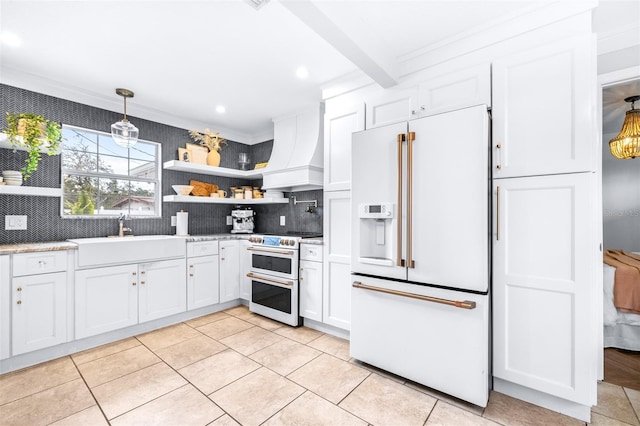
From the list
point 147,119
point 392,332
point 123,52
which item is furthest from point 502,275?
point 147,119

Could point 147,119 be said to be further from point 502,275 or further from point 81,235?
point 502,275

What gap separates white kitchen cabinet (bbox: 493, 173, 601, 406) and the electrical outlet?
4180mm

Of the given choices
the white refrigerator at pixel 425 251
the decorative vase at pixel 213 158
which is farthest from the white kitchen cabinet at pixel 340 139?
the decorative vase at pixel 213 158

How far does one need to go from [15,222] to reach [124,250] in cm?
97

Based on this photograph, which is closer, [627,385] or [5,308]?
[627,385]

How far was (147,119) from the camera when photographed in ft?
12.2

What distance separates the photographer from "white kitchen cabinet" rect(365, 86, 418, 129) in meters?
2.44

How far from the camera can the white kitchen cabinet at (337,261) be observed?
288cm

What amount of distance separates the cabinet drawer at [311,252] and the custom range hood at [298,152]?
76 centimetres

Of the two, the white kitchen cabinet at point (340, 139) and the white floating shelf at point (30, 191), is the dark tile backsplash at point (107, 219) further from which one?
the white kitchen cabinet at point (340, 139)

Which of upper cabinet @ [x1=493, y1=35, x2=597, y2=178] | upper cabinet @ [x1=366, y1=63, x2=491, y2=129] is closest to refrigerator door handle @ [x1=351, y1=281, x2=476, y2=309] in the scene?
upper cabinet @ [x1=493, y1=35, x2=597, y2=178]

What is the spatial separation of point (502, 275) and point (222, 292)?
10.6 ft

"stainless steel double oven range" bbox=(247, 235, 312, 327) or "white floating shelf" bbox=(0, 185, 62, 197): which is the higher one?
"white floating shelf" bbox=(0, 185, 62, 197)

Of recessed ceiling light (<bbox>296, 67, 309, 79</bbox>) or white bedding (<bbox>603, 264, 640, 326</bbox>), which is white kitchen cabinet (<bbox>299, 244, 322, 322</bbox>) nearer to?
recessed ceiling light (<bbox>296, 67, 309, 79</bbox>)
